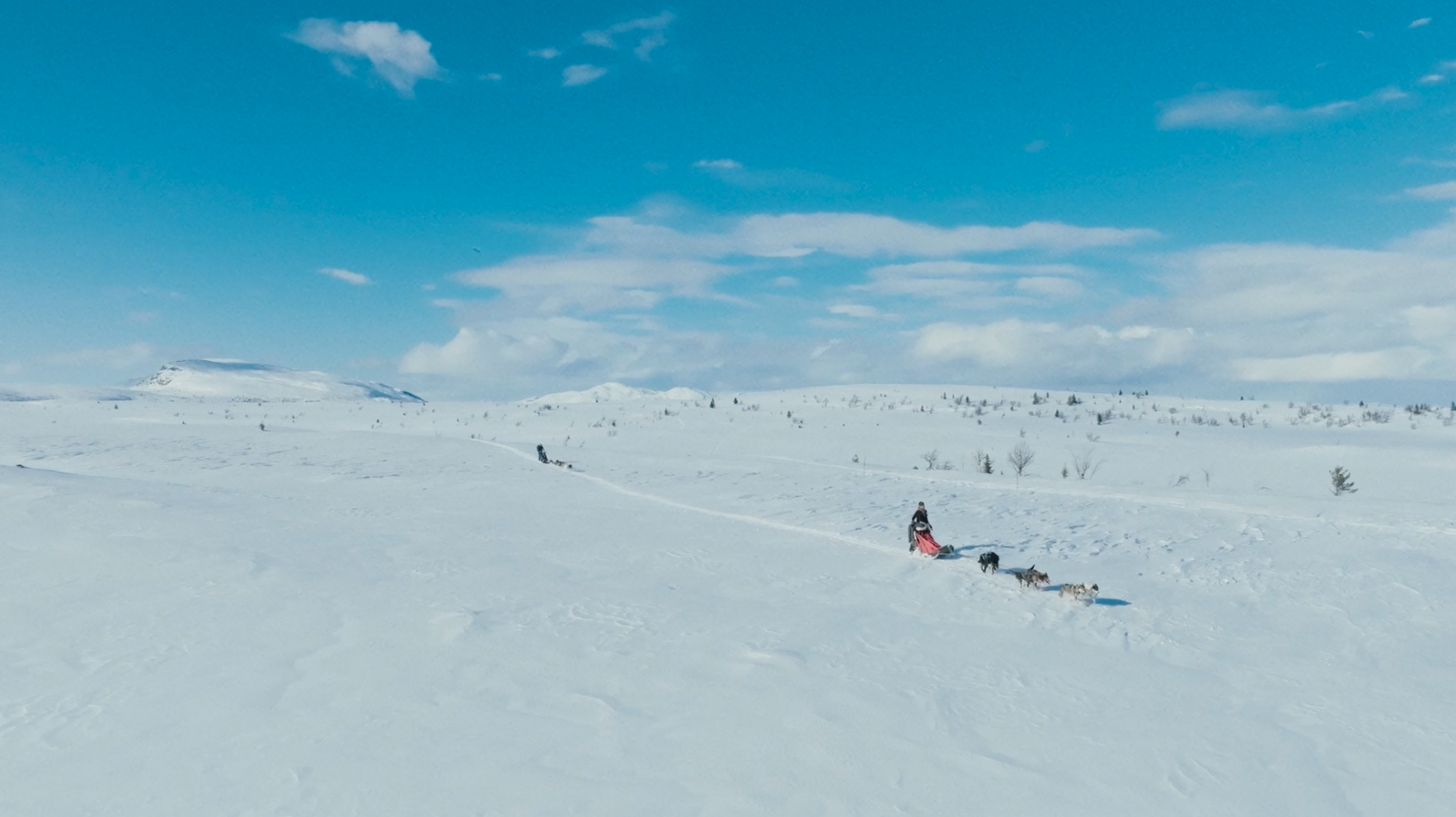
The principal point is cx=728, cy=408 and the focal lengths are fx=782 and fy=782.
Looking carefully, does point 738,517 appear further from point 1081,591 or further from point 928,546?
point 1081,591

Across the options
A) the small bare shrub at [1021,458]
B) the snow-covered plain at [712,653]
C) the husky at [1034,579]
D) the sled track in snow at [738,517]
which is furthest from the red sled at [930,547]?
the small bare shrub at [1021,458]

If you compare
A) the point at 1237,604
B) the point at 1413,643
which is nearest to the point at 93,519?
the point at 1237,604

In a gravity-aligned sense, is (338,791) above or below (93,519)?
below

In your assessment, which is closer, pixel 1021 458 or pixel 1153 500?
pixel 1153 500

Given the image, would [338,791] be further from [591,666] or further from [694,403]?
[694,403]

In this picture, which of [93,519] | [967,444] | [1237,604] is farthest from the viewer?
[967,444]

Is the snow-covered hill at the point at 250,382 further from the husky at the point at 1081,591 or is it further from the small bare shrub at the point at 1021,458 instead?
the husky at the point at 1081,591

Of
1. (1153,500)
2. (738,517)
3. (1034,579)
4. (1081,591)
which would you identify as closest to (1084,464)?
(1153,500)

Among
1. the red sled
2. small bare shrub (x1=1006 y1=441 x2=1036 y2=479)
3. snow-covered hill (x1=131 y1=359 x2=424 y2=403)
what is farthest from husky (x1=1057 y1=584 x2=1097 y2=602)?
snow-covered hill (x1=131 y1=359 x2=424 y2=403)
